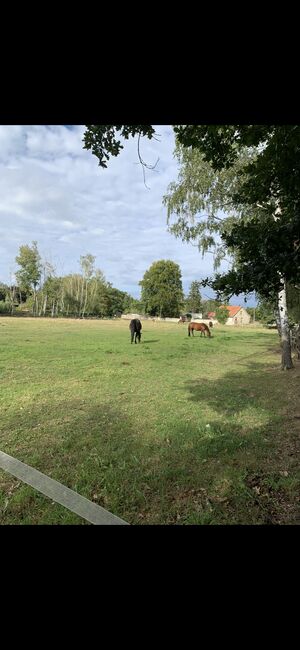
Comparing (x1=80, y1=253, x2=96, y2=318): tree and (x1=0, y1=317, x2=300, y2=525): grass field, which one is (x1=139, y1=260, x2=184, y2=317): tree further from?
(x1=0, y1=317, x2=300, y2=525): grass field

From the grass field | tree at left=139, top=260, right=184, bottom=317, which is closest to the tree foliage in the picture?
tree at left=139, top=260, right=184, bottom=317

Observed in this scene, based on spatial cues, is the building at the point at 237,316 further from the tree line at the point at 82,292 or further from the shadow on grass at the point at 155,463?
the shadow on grass at the point at 155,463

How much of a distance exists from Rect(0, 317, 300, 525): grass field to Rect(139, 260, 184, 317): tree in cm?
5291

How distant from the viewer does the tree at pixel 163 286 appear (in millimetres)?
62312

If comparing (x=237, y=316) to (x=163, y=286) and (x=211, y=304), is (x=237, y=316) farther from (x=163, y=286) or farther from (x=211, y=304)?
(x=211, y=304)

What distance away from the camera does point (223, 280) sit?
2.95 metres

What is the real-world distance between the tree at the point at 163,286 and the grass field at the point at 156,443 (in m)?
52.9

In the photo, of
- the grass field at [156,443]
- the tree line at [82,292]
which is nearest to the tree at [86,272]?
the tree line at [82,292]

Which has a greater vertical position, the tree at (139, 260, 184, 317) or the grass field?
the tree at (139, 260, 184, 317)

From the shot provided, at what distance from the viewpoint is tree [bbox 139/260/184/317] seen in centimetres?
6231
